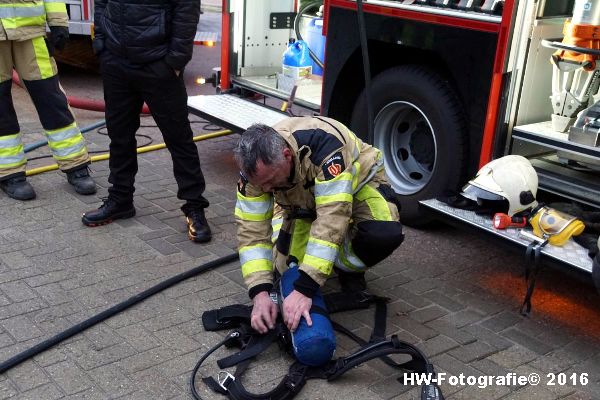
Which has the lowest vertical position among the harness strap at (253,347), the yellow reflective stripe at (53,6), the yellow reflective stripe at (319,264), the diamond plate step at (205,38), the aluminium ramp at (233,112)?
the harness strap at (253,347)

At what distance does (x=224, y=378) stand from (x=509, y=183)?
1656 mm

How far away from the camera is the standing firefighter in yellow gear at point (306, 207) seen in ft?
10.2

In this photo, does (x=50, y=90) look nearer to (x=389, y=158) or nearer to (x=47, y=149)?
(x=47, y=149)

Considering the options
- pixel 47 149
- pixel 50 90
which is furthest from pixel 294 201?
pixel 47 149

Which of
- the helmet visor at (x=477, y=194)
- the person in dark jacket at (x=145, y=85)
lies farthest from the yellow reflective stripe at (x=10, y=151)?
the helmet visor at (x=477, y=194)

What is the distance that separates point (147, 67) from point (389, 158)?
1.65 m

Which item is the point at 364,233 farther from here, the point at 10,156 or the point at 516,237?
the point at 10,156

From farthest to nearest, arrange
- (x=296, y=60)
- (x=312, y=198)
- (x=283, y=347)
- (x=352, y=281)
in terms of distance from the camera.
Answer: (x=296, y=60) → (x=352, y=281) → (x=312, y=198) → (x=283, y=347)

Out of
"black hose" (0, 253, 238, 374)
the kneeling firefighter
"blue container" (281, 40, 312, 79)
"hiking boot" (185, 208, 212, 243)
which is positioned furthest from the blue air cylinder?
"blue container" (281, 40, 312, 79)

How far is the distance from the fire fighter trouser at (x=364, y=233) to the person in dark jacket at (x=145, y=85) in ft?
2.83

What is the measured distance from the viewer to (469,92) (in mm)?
4164

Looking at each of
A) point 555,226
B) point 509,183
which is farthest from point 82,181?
point 555,226

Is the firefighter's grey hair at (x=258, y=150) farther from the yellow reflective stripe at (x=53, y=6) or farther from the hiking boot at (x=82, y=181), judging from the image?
the yellow reflective stripe at (x=53, y=6)

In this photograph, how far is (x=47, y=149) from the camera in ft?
19.7
